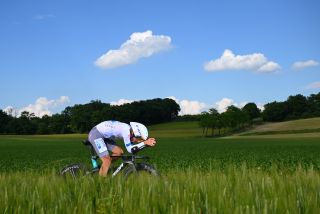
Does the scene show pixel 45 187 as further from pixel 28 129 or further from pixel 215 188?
pixel 28 129

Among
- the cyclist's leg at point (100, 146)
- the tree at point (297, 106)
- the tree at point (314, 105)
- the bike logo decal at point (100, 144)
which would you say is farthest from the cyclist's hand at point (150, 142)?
the tree at point (314, 105)

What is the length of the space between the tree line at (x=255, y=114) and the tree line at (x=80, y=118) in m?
20.2

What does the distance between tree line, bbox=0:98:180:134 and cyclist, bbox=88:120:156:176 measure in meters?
119

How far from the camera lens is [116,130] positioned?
26.3 feet

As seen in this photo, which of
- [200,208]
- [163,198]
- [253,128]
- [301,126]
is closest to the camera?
[200,208]

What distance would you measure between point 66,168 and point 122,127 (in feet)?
4.18

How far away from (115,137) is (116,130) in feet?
0.76

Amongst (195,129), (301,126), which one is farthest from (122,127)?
(195,129)

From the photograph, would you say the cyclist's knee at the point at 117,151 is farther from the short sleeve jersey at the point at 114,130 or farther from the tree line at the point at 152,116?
the tree line at the point at 152,116

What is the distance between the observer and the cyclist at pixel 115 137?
7.59m

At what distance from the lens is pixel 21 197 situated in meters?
3.72

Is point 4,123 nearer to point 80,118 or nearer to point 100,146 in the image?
point 80,118

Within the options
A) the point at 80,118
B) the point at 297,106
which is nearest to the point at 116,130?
the point at 80,118

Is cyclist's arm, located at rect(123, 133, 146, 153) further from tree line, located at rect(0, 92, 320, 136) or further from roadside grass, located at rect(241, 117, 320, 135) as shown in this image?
tree line, located at rect(0, 92, 320, 136)
